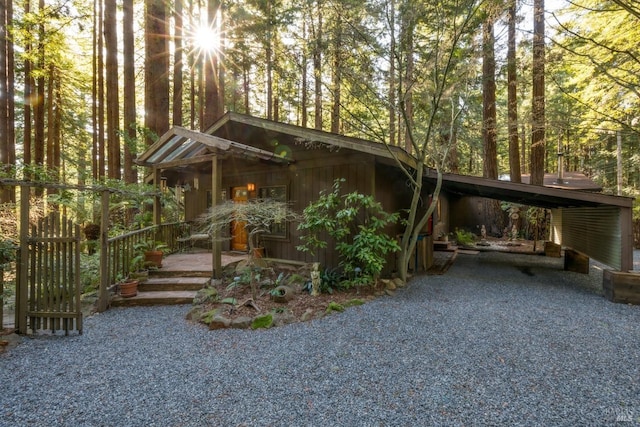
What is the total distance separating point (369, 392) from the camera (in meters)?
2.57

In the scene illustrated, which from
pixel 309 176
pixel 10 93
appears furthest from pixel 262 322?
pixel 10 93

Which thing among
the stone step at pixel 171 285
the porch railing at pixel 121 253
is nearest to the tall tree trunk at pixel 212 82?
the porch railing at pixel 121 253

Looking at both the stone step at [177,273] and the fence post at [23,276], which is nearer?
the fence post at [23,276]

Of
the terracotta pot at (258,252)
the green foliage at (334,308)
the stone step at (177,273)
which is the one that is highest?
the terracotta pot at (258,252)

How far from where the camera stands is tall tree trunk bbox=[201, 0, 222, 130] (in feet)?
34.2

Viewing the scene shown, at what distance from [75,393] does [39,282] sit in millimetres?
2060

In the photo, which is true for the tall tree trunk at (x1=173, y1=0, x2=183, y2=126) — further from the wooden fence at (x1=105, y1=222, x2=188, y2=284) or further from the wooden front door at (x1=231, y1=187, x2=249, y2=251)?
the wooden fence at (x1=105, y1=222, x2=188, y2=284)

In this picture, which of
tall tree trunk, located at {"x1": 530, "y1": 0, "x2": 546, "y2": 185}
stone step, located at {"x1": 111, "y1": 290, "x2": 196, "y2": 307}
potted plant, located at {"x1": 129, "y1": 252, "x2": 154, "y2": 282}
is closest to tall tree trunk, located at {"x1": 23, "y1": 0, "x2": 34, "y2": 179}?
potted plant, located at {"x1": 129, "y1": 252, "x2": 154, "y2": 282}

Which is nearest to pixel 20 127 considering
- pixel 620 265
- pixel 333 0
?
pixel 333 0

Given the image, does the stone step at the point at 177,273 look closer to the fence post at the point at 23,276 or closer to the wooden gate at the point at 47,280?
the wooden gate at the point at 47,280

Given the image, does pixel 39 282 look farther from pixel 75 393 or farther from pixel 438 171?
pixel 438 171

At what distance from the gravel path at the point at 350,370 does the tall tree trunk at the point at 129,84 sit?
21.0 feet

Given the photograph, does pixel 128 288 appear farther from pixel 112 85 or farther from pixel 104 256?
pixel 112 85

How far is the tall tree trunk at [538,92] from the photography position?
624 centimetres
